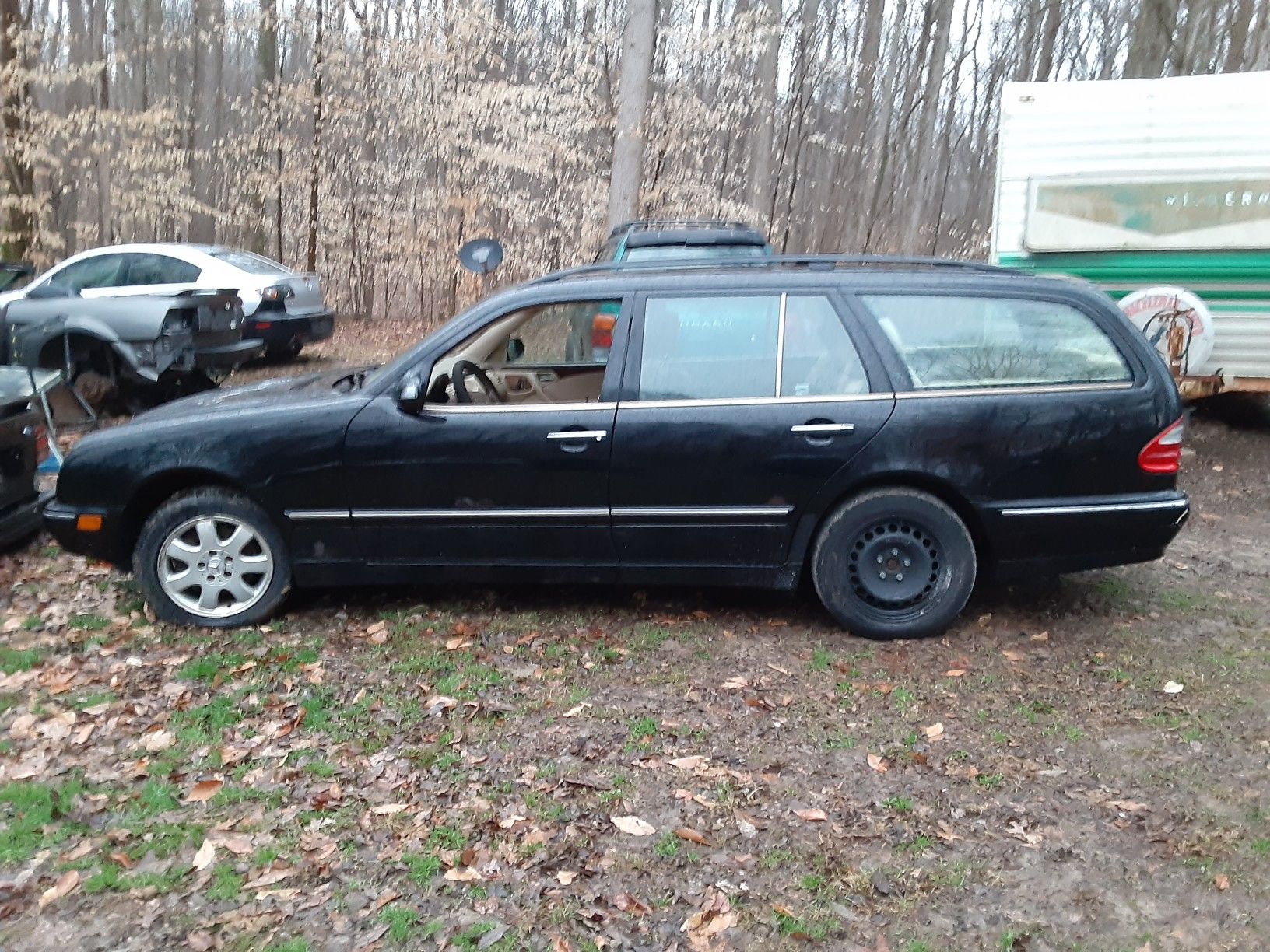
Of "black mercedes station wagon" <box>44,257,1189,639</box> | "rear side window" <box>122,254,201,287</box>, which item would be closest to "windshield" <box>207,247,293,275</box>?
"rear side window" <box>122,254,201,287</box>

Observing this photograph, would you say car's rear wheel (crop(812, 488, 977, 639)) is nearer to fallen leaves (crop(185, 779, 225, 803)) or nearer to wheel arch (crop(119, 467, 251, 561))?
fallen leaves (crop(185, 779, 225, 803))

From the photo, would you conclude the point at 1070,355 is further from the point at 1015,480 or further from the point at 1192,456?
Answer: the point at 1192,456

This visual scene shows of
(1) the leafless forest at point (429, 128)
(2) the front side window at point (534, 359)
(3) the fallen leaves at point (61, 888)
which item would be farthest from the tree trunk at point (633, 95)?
(3) the fallen leaves at point (61, 888)

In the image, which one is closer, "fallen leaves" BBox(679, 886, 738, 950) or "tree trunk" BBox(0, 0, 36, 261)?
"fallen leaves" BBox(679, 886, 738, 950)

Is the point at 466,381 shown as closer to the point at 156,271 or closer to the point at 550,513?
the point at 550,513

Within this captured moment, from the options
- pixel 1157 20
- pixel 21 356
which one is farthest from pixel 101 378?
pixel 1157 20

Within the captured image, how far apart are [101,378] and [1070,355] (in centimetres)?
835

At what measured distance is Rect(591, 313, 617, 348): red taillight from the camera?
591cm

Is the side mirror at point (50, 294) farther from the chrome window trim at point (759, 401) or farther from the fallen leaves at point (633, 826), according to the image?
the fallen leaves at point (633, 826)

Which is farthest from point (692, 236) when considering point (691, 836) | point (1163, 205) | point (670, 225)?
point (691, 836)

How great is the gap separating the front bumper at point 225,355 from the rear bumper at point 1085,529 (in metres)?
7.32

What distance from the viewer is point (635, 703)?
4301 millimetres

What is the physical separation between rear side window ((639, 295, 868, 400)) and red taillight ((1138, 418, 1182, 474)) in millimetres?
1281

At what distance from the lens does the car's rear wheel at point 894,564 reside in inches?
189
